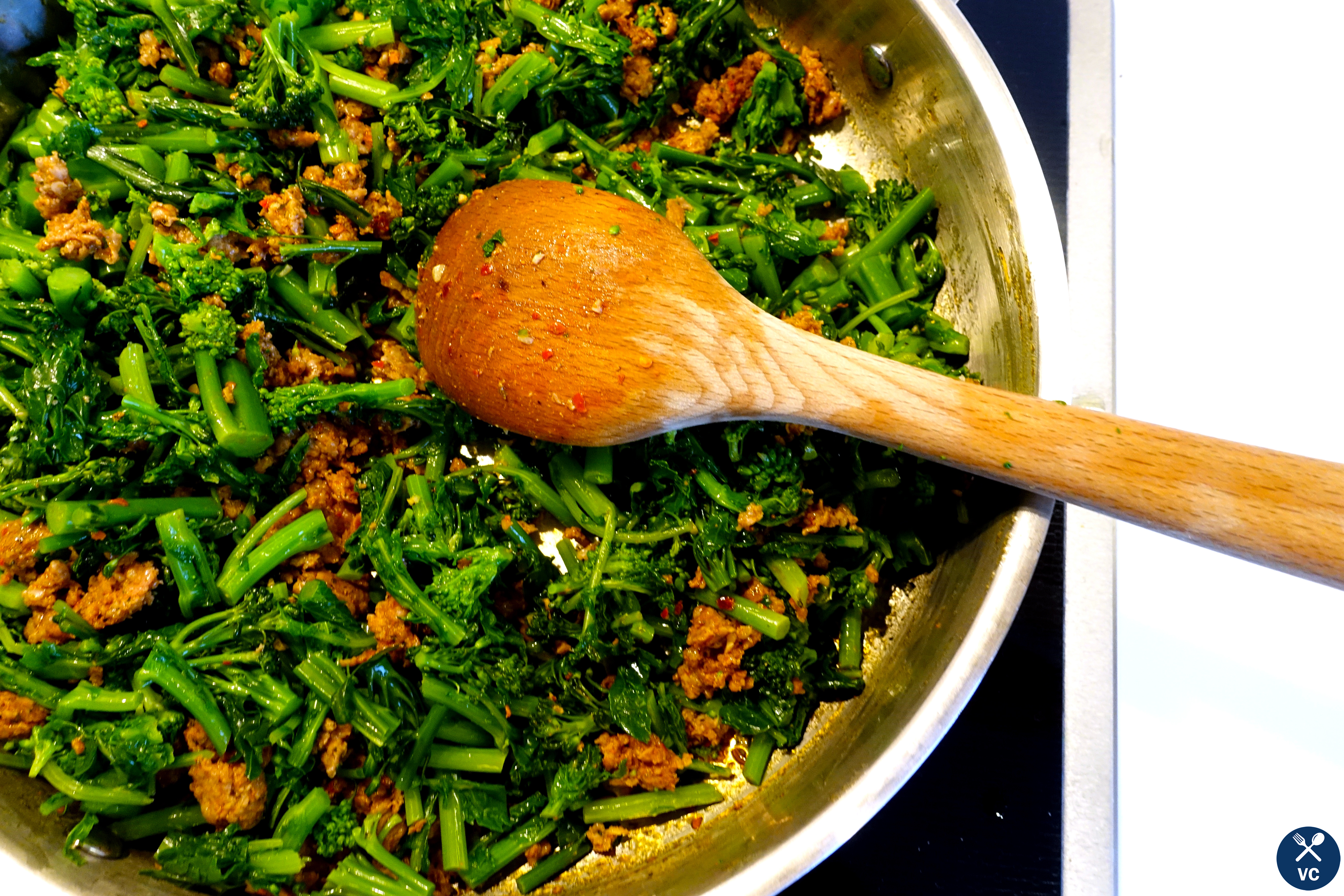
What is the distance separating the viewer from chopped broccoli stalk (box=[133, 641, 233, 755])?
6.91ft

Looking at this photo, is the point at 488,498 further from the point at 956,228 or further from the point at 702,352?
the point at 956,228

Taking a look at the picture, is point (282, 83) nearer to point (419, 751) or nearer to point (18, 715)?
point (18, 715)

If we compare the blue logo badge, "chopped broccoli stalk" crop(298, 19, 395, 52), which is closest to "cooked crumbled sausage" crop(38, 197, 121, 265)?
"chopped broccoli stalk" crop(298, 19, 395, 52)

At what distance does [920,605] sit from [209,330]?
2.38 meters

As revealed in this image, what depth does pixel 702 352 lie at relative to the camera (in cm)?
203

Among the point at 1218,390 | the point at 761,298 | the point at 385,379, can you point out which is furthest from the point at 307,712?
the point at 1218,390

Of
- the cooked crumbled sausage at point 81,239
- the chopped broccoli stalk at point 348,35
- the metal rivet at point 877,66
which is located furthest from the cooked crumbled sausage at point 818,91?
the cooked crumbled sausage at point 81,239

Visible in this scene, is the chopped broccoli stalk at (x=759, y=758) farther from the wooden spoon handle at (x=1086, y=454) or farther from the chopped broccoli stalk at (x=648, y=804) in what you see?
the wooden spoon handle at (x=1086, y=454)

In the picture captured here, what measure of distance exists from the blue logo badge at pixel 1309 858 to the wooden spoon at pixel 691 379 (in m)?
1.12

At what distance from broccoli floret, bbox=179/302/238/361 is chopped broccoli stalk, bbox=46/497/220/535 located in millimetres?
471

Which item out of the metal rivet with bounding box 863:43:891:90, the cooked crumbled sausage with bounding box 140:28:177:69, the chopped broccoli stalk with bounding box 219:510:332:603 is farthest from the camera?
the metal rivet with bounding box 863:43:891:90

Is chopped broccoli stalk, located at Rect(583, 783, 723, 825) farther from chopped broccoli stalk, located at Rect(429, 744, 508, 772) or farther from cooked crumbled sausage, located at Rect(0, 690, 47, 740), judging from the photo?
cooked crumbled sausage, located at Rect(0, 690, 47, 740)

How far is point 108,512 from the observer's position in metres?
2.17

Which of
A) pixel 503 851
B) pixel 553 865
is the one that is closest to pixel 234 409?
pixel 503 851
